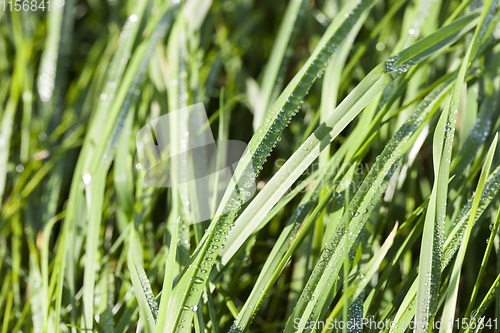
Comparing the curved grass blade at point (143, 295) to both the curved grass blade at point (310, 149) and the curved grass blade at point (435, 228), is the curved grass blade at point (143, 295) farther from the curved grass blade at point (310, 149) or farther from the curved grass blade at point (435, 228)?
the curved grass blade at point (435, 228)

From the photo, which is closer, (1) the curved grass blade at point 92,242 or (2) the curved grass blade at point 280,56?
(1) the curved grass blade at point 92,242

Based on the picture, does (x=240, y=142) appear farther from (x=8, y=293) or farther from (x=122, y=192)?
(x=8, y=293)

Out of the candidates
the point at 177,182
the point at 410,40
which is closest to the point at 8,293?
the point at 177,182

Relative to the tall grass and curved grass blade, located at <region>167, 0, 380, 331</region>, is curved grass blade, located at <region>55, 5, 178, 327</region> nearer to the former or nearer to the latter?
the tall grass

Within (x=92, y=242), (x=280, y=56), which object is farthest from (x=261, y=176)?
(x=92, y=242)

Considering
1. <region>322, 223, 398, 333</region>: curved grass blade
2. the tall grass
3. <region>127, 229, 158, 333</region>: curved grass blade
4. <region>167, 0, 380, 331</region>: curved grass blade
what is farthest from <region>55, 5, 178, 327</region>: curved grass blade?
<region>322, 223, 398, 333</region>: curved grass blade

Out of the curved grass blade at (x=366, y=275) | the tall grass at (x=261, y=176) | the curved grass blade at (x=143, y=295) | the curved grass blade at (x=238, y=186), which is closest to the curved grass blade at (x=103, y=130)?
the tall grass at (x=261, y=176)

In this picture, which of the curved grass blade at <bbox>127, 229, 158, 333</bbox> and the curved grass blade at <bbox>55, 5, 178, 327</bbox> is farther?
the curved grass blade at <bbox>55, 5, 178, 327</bbox>

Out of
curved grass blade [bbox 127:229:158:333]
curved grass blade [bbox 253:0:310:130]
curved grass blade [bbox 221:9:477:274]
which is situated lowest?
curved grass blade [bbox 127:229:158:333]

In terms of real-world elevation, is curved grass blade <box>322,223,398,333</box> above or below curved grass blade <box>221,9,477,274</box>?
below
